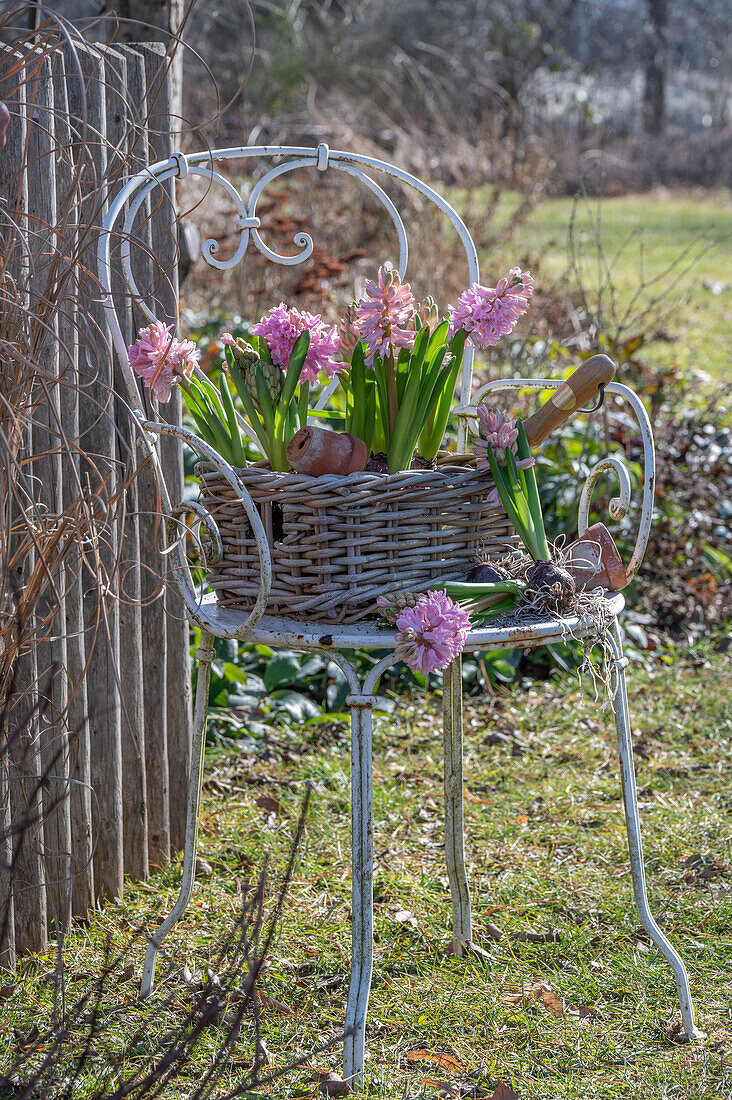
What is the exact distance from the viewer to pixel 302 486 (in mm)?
1540

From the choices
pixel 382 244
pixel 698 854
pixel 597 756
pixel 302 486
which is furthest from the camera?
pixel 382 244

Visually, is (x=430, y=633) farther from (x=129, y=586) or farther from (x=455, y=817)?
(x=129, y=586)

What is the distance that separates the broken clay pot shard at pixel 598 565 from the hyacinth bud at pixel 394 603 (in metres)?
0.35

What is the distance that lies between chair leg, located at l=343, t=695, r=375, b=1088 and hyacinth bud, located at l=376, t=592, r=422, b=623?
0.14 m

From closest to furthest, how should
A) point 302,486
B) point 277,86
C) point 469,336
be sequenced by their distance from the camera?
point 302,486 < point 469,336 < point 277,86

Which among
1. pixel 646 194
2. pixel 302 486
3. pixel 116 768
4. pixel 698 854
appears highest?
pixel 646 194

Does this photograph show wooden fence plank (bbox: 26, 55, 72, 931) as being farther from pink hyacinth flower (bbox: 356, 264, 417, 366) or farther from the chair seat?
pink hyacinth flower (bbox: 356, 264, 417, 366)

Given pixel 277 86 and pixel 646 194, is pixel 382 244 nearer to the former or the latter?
pixel 277 86

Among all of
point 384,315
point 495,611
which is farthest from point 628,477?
point 384,315

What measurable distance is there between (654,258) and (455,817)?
9373mm

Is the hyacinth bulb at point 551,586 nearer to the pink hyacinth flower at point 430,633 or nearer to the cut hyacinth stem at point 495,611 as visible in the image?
the cut hyacinth stem at point 495,611

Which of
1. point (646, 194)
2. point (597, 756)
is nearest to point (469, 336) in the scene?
point (597, 756)

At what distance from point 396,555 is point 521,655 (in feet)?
6.43

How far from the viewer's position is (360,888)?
1.59 metres
